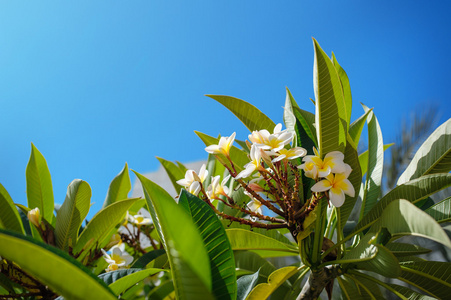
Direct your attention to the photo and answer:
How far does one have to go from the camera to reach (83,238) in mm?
1044

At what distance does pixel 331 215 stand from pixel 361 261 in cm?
29

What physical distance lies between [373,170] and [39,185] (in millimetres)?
985

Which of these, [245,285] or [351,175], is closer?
[245,285]

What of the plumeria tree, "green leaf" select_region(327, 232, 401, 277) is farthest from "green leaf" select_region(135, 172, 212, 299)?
"green leaf" select_region(327, 232, 401, 277)

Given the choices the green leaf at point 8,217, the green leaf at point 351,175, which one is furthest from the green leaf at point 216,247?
the green leaf at point 8,217

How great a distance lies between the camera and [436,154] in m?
0.79

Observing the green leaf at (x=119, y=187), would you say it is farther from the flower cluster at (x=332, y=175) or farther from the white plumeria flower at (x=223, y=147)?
the flower cluster at (x=332, y=175)

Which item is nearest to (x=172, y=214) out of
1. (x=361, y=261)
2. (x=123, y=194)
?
(x=361, y=261)

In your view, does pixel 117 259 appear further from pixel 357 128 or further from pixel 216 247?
pixel 357 128

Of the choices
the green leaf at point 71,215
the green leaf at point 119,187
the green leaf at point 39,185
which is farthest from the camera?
the green leaf at point 119,187

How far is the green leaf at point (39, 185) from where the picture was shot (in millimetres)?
1163

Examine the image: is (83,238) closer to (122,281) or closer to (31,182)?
(31,182)

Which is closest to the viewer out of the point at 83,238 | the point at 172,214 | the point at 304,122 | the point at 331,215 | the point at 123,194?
the point at 172,214

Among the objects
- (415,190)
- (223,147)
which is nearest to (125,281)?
(223,147)
